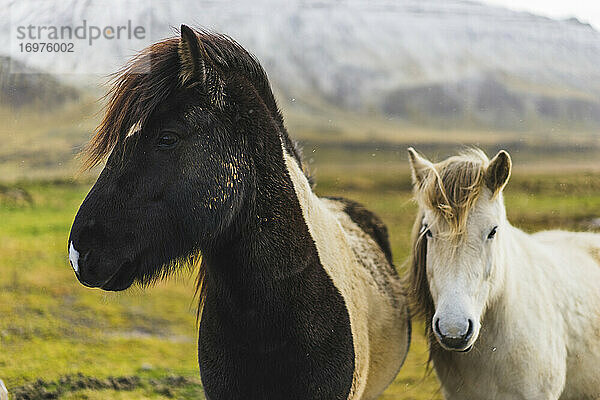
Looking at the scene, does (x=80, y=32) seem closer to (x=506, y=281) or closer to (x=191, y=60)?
(x=191, y=60)

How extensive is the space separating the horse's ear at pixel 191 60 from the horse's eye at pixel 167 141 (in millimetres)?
163

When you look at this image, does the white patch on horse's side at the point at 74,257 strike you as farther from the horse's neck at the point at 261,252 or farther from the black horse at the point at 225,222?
the horse's neck at the point at 261,252

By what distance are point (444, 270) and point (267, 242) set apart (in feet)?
2.46

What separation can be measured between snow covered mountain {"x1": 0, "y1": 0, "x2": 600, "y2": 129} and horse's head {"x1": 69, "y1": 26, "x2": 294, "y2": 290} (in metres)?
1.77

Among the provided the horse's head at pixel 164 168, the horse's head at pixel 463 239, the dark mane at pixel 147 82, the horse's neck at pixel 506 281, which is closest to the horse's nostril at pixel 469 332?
the horse's head at pixel 463 239

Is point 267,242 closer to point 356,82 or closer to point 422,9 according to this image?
point 356,82

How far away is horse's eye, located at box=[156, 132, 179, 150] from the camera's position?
1590 millimetres

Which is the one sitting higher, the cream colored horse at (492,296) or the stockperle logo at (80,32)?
the stockperle logo at (80,32)

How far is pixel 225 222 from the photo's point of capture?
5.43ft

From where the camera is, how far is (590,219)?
3469 mm

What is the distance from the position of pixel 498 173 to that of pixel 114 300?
8.23 feet

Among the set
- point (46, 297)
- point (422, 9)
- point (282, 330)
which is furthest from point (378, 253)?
point (46, 297)

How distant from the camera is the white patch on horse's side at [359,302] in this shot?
1944 mm

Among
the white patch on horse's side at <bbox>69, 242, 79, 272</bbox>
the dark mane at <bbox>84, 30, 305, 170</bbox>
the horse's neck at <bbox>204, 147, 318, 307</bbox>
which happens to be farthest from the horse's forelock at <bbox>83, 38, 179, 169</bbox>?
the horse's neck at <bbox>204, 147, 318, 307</bbox>
